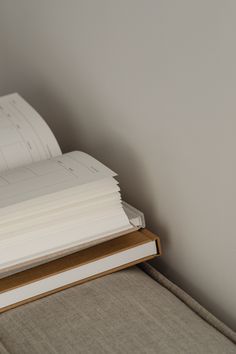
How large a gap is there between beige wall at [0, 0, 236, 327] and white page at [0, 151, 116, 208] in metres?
0.07

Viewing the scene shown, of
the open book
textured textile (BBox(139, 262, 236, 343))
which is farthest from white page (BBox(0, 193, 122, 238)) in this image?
textured textile (BBox(139, 262, 236, 343))

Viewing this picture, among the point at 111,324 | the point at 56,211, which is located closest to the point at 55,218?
the point at 56,211

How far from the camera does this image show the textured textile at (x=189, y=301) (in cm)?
83

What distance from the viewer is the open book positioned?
85 centimetres

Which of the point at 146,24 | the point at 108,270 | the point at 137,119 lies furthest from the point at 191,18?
the point at 108,270

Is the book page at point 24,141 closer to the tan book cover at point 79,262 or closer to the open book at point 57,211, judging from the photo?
the open book at point 57,211

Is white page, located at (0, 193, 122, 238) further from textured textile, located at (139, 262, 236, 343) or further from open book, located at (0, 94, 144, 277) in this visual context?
textured textile, located at (139, 262, 236, 343)

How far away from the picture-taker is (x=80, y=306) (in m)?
0.85

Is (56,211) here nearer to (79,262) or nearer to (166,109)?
(79,262)

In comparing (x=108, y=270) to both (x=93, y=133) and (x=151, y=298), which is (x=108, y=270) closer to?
(x=151, y=298)

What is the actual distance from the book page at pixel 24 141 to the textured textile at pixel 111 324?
0.73ft

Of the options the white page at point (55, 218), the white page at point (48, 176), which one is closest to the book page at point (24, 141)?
the white page at point (48, 176)

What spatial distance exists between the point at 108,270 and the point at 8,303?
0.43 ft

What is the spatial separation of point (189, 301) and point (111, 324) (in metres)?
0.12
